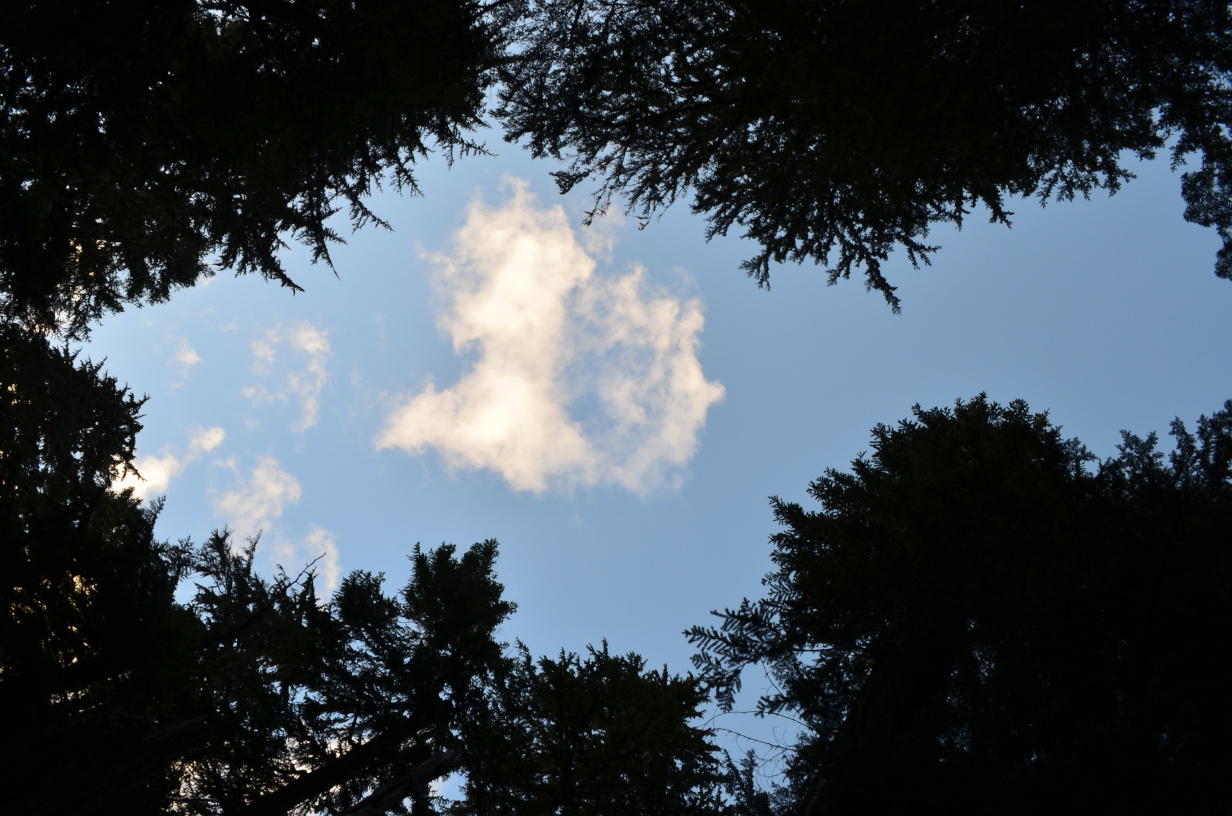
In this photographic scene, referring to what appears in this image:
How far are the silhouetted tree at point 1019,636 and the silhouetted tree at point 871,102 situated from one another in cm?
287

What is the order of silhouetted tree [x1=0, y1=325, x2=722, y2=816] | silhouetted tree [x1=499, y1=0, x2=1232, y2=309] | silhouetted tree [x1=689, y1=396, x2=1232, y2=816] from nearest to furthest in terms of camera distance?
silhouetted tree [x1=689, y1=396, x2=1232, y2=816] → silhouetted tree [x1=499, y1=0, x2=1232, y2=309] → silhouetted tree [x1=0, y1=325, x2=722, y2=816]

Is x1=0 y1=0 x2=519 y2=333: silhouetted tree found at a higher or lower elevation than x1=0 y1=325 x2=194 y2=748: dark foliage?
higher

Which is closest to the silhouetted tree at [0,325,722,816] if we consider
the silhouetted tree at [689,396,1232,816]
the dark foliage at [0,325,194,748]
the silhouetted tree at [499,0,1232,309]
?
the dark foliage at [0,325,194,748]

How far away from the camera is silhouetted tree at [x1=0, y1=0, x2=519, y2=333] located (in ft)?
17.4

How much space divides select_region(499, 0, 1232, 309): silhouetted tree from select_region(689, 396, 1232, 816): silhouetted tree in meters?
2.87

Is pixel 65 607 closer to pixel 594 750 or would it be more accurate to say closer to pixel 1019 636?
pixel 594 750

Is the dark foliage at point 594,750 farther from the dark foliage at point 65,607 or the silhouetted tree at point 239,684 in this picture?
the dark foliage at point 65,607

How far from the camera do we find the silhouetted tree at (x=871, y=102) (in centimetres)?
461

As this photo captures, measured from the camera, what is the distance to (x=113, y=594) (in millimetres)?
6695

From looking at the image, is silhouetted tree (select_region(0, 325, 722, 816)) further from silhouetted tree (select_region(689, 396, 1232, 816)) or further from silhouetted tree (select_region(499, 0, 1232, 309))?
silhouetted tree (select_region(499, 0, 1232, 309))

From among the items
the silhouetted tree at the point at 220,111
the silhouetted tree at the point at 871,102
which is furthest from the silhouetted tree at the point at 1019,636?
the silhouetted tree at the point at 220,111

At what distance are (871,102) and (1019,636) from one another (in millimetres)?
4227

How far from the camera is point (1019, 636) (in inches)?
134

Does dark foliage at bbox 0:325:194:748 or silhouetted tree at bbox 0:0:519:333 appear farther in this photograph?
dark foliage at bbox 0:325:194:748
